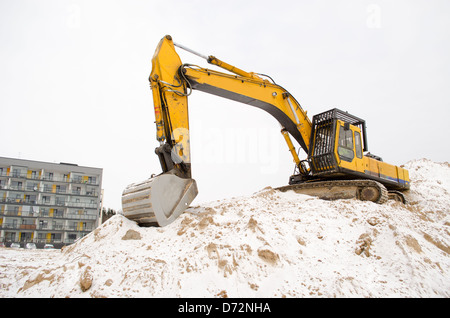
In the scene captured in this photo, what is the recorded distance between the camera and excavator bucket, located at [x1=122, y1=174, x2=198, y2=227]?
19.8ft

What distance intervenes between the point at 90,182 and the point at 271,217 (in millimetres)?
38099

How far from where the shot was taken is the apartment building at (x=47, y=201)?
118 feet

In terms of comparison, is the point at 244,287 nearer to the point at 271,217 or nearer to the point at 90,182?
the point at 271,217

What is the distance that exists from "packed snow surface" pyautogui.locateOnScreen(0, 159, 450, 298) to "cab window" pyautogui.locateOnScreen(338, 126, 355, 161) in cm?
257

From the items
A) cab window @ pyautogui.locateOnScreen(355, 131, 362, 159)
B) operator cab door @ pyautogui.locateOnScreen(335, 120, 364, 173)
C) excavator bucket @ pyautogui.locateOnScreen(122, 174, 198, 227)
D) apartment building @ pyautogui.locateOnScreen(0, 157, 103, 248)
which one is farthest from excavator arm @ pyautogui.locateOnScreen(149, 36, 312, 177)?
apartment building @ pyautogui.locateOnScreen(0, 157, 103, 248)

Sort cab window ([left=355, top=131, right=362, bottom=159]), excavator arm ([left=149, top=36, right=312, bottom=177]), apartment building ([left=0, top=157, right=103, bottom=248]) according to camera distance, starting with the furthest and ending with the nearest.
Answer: apartment building ([left=0, top=157, right=103, bottom=248]) → cab window ([left=355, top=131, right=362, bottom=159]) → excavator arm ([left=149, top=36, right=312, bottom=177])

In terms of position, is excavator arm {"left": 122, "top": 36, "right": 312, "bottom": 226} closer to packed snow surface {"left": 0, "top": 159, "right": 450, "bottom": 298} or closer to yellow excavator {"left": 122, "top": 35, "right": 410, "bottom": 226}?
yellow excavator {"left": 122, "top": 35, "right": 410, "bottom": 226}

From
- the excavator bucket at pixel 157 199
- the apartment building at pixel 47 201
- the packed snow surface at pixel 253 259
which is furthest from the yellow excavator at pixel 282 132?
the apartment building at pixel 47 201

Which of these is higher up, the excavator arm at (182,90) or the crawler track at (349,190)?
the excavator arm at (182,90)

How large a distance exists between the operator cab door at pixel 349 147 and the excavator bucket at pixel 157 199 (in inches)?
182

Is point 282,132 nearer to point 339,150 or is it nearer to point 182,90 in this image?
point 339,150

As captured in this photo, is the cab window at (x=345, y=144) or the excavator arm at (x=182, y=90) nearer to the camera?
the excavator arm at (x=182, y=90)

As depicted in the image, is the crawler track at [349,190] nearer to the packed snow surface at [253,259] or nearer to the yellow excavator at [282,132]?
the yellow excavator at [282,132]

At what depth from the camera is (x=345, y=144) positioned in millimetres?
9406
